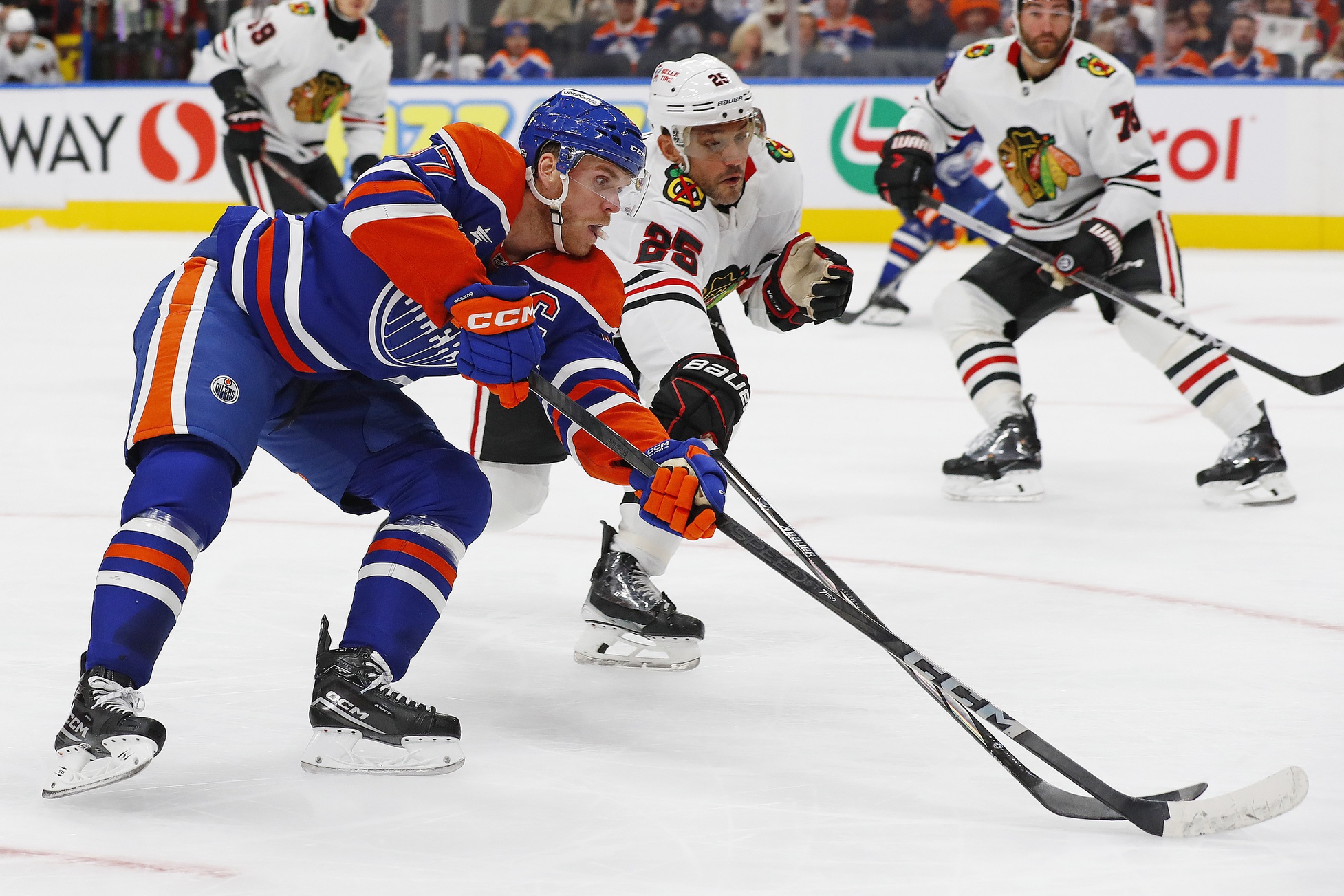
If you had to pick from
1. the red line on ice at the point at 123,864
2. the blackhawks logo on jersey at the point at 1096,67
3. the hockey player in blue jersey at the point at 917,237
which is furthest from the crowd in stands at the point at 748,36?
the red line on ice at the point at 123,864

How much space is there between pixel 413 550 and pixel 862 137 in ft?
22.3

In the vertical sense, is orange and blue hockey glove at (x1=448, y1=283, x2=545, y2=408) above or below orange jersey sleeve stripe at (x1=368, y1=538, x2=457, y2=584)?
above

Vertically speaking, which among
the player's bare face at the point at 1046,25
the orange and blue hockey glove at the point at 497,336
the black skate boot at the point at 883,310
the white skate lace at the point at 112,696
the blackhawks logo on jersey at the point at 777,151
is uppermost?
the player's bare face at the point at 1046,25

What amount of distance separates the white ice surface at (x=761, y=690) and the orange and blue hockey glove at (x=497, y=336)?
0.47 m

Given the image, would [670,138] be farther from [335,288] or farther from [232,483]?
[232,483]

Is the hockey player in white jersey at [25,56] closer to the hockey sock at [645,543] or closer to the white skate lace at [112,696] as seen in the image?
the hockey sock at [645,543]

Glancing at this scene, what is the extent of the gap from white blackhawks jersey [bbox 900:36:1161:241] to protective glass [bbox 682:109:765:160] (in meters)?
1.30

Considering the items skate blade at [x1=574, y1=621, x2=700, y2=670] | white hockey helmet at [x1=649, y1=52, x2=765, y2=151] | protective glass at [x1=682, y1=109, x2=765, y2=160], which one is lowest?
skate blade at [x1=574, y1=621, x2=700, y2=670]

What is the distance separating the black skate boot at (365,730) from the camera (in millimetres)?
1893

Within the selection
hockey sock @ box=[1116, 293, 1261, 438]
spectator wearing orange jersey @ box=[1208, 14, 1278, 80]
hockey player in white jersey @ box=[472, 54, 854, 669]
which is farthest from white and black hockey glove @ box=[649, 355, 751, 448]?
spectator wearing orange jersey @ box=[1208, 14, 1278, 80]

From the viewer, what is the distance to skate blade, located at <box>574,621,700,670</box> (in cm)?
239

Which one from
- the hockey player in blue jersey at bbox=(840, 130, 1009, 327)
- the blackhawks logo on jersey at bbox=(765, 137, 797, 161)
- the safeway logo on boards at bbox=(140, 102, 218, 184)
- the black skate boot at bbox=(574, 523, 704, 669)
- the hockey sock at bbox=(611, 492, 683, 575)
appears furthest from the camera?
the safeway logo on boards at bbox=(140, 102, 218, 184)

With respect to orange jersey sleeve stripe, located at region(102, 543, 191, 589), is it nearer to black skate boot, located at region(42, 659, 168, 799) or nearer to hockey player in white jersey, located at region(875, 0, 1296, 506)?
black skate boot, located at region(42, 659, 168, 799)

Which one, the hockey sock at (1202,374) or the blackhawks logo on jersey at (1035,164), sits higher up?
the blackhawks logo on jersey at (1035,164)
